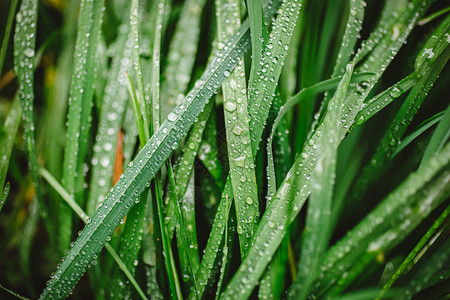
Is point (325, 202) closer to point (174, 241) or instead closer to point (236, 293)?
point (236, 293)

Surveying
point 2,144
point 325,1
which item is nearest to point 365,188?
point 325,1

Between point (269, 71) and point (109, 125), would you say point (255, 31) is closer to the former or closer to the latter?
point (269, 71)

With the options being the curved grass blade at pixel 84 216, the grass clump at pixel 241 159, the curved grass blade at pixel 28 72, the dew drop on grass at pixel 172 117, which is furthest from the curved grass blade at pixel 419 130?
the curved grass blade at pixel 28 72

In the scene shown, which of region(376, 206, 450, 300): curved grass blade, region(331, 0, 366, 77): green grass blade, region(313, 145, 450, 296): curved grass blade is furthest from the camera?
region(331, 0, 366, 77): green grass blade

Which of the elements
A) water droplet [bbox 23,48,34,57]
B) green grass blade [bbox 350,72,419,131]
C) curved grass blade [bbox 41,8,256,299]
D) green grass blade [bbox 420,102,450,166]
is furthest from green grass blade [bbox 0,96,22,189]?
green grass blade [bbox 420,102,450,166]

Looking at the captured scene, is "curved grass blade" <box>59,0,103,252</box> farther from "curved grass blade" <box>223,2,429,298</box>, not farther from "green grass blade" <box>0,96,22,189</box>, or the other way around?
"curved grass blade" <box>223,2,429,298</box>

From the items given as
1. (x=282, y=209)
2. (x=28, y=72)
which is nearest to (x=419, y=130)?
(x=282, y=209)

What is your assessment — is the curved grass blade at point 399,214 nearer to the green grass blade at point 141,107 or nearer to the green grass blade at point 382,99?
the green grass blade at point 382,99
